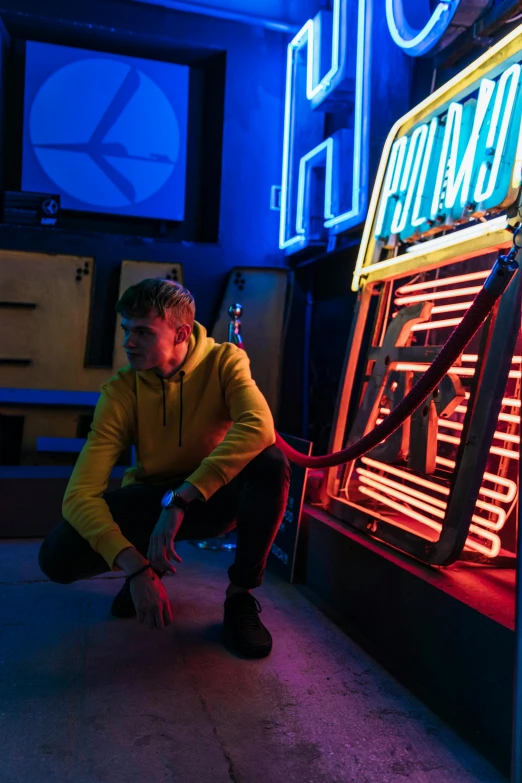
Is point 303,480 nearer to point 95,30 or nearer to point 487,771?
point 487,771

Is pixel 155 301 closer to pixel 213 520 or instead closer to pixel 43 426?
pixel 213 520

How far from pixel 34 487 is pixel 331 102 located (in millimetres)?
2804

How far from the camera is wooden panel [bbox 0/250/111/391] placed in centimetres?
431

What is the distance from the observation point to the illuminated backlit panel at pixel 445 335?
6.67 feet

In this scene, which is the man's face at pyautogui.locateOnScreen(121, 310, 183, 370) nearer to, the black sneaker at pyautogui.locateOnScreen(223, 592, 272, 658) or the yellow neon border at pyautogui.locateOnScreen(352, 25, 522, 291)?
the black sneaker at pyautogui.locateOnScreen(223, 592, 272, 658)

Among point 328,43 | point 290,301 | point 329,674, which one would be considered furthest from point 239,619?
point 328,43

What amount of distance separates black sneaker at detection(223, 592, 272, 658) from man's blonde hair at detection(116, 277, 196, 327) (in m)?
0.97

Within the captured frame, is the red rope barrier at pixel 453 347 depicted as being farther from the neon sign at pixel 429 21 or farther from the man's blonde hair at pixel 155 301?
the neon sign at pixel 429 21

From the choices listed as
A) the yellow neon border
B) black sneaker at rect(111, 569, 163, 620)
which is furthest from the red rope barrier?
black sneaker at rect(111, 569, 163, 620)

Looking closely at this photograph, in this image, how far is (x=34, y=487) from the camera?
3527 mm

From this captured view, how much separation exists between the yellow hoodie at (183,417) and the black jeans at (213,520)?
98 mm

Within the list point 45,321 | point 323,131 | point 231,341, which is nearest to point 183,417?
point 231,341

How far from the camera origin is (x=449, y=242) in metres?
2.34

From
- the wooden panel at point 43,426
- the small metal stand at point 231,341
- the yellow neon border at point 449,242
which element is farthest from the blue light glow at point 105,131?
the yellow neon border at point 449,242
